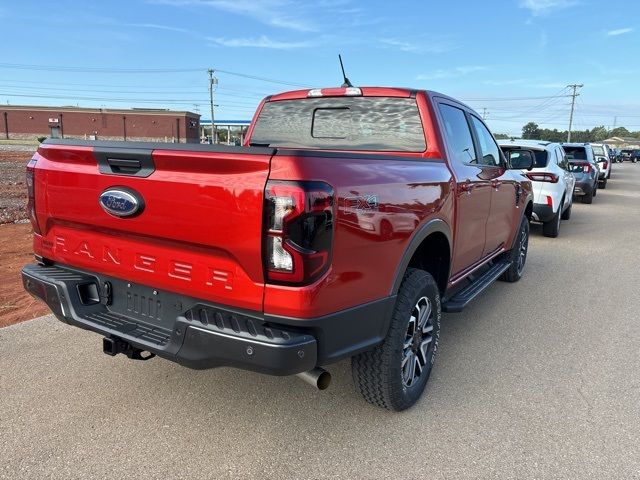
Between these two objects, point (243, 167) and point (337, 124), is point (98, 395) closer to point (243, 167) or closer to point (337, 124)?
point (243, 167)

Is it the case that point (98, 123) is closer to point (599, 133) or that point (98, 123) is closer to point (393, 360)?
point (393, 360)

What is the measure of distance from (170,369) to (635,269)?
658 cm

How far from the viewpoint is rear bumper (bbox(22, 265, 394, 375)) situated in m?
→ 2.21

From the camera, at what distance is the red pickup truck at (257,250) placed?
2186mm

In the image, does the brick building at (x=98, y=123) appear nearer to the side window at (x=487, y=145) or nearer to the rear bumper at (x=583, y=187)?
the rear bumper at (x=583, y=187)

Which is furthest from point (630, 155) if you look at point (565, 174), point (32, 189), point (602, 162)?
point (32, 189)

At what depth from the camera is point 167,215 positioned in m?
2.42

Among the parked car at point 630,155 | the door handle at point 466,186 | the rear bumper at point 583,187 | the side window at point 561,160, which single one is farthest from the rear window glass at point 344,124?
the parked car at point 630,155

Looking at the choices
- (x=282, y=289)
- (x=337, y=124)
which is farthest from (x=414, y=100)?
(x=282, y=289)

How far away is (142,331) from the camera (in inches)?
103

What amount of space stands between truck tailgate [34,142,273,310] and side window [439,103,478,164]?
81.5 inches

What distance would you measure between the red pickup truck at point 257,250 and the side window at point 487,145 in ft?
3.67

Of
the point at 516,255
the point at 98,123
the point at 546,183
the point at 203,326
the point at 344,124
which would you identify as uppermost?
the point at 98,123

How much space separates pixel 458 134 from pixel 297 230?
239 centimetres
